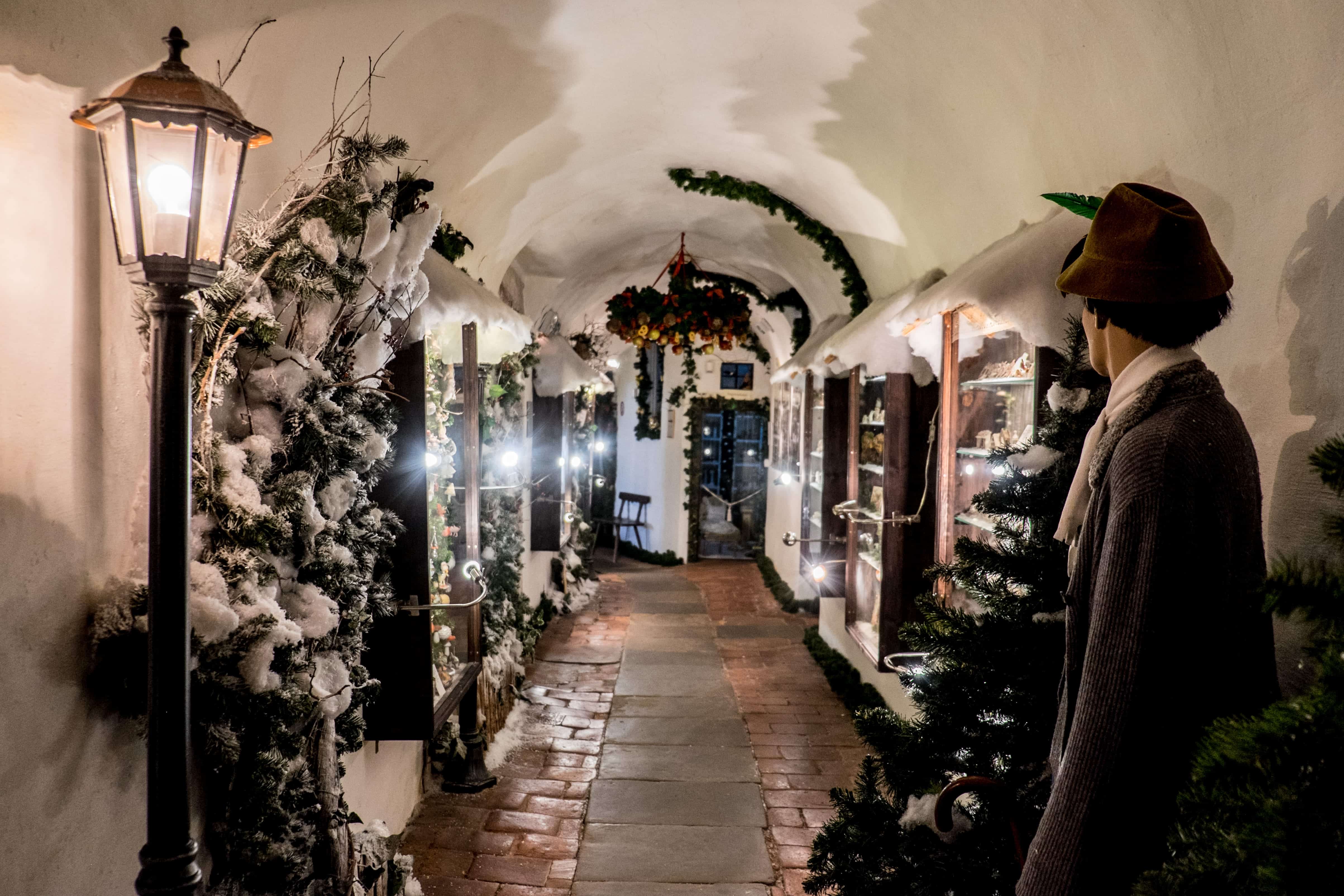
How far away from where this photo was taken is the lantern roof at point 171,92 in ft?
4.56

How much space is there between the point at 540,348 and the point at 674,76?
150 inches

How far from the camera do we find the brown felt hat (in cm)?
133

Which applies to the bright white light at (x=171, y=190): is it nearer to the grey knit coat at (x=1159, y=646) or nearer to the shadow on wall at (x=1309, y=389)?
the grey knit coat at (x=1159, y=646)

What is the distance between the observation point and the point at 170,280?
4.78ft

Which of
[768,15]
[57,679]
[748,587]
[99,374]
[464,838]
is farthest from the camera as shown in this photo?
[748,587]

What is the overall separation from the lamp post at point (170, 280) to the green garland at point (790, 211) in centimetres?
428

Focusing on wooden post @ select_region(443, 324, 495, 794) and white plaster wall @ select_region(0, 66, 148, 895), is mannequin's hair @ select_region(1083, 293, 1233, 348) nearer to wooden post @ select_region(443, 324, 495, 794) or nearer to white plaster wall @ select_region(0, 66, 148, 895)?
white plaster wall @ select_region(0, 66, 148, 895)

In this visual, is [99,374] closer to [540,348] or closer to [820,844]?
[820,844]

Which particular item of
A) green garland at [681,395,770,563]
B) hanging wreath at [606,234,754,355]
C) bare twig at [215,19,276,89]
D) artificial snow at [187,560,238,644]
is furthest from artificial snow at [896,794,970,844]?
green garland at [681,395,770,563]

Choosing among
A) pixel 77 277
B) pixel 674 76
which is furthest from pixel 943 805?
pixel 674 76

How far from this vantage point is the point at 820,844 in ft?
7.13

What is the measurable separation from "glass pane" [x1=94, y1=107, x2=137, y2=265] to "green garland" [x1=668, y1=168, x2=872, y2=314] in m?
4.35

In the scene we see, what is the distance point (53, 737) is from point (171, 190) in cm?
100

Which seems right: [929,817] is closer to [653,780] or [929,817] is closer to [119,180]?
[119,180]
